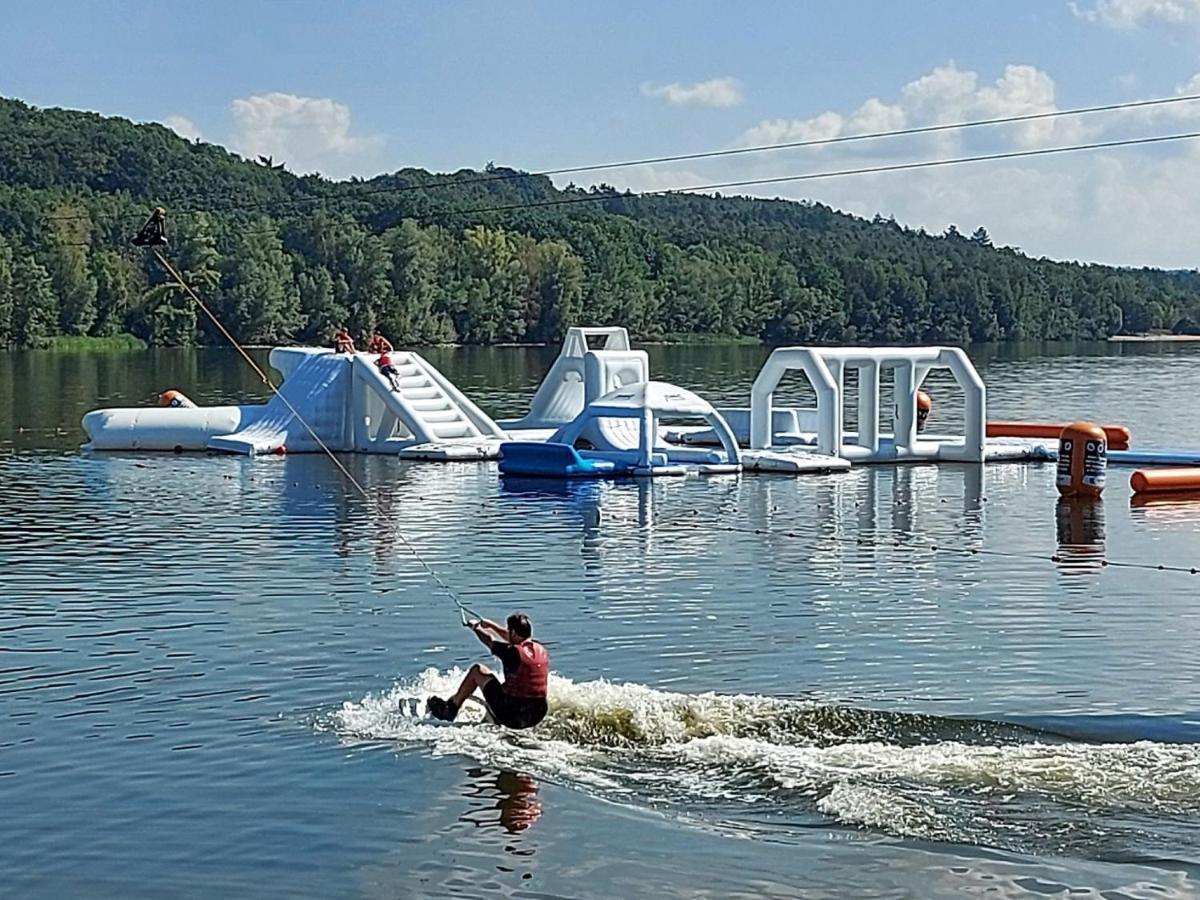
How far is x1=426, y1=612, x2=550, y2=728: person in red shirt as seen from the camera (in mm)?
17094

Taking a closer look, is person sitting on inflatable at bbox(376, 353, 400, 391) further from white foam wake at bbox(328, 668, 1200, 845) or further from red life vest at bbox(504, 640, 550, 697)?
red life vest at bbox(504, 640, 550, 697)

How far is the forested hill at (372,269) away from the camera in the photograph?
433 ft

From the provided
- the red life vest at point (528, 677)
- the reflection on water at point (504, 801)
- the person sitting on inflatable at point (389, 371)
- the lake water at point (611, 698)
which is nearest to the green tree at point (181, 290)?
the person sitting on inflatable at point (389, 371)

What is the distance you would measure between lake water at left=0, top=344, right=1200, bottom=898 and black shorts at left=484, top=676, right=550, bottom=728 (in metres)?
0.15

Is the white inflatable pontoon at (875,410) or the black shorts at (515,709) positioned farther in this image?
the white inflatable pontoon at (875,410)

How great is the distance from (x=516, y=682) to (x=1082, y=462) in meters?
23.3

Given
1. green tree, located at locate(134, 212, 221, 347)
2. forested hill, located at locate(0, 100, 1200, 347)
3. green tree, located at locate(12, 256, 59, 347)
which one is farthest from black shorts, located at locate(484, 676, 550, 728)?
green tree, located at locate(12, 256, 59, 347)

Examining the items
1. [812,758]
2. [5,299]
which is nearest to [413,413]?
[812,758]

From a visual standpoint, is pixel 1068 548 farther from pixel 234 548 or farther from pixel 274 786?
pixel 274 786

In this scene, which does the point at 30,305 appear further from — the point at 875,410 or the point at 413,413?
the point at 875,410

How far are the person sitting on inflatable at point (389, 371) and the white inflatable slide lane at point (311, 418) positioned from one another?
0.79 meters

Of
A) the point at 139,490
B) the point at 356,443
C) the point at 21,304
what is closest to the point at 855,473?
the point at 356,443

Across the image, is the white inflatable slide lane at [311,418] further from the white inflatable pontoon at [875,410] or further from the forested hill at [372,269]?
→ the forested hill at [372,269]

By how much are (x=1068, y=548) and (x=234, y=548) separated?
41.3 feet
